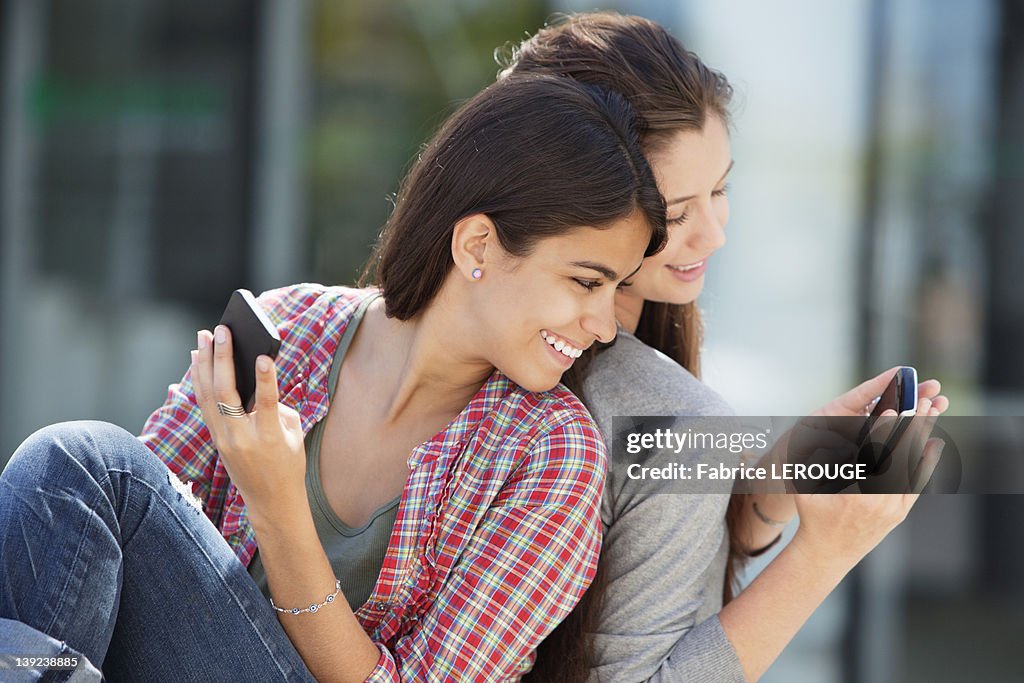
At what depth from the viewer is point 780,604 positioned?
198cm

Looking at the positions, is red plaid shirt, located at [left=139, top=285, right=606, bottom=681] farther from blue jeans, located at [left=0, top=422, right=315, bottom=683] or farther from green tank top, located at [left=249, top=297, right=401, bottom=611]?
blue jeans, located at [left=0, top=422, right=315, bottom=683]

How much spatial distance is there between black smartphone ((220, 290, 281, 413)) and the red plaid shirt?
349mm

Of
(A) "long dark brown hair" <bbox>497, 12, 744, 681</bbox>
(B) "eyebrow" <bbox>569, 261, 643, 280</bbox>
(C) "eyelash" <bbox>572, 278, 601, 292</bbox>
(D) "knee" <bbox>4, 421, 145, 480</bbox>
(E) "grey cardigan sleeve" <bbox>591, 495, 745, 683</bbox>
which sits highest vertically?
(A) "long dark brown hair" <bbox>497, 12, 744, 681</bbox>

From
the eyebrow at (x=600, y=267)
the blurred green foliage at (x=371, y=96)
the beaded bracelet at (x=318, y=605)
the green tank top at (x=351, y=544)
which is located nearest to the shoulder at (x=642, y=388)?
the eyebrow at (x=600, y=267)

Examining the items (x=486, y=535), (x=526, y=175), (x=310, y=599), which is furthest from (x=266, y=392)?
(x=526, y=175)

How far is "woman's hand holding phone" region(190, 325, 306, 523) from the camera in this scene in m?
1.75

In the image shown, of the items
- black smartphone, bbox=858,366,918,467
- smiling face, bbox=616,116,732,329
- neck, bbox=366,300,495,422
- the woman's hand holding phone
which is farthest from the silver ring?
black smartphone, bbox=858,366,918,467

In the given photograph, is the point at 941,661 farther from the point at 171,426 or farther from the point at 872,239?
the point at 171,426

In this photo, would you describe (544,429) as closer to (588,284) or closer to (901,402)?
(588,284)

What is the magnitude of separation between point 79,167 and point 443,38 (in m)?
1.72

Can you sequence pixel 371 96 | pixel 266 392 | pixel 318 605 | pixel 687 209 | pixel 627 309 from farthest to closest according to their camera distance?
pixel 371 96, pixel 627 309, pixel 687 209, pixel 318 605, pixel 266 392

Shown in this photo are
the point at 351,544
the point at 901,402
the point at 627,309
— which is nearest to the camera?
the point at 901,402

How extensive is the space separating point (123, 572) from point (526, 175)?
2.81ft

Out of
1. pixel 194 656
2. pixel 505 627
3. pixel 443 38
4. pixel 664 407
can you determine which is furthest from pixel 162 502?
pixel 443 38
